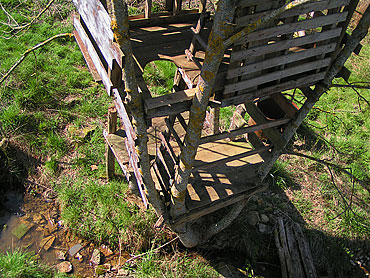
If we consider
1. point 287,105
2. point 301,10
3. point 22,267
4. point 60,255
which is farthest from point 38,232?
point 301,10

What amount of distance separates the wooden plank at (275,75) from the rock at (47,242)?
409cm

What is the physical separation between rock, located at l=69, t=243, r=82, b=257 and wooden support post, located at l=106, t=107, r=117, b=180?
3.98 feet

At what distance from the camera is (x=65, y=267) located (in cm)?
491

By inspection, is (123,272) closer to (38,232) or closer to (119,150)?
(38,232)

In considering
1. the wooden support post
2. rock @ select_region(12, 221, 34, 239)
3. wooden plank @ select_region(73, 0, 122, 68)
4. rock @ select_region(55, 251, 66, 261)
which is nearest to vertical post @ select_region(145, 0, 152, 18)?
wooden plank @ select_region(73, 0, 122, 68)

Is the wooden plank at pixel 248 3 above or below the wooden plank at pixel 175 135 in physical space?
above

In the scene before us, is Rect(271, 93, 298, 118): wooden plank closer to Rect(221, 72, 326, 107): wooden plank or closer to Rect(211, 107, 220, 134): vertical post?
Rect(221, 72, 326, 107): wooden plank

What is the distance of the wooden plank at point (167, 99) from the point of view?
8.27 ft

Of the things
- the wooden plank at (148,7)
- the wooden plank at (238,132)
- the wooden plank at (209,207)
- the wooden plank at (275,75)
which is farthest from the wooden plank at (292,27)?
the wooden plank at (209,207)

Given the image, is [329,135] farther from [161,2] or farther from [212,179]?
[161,2]

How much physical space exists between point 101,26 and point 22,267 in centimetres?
383

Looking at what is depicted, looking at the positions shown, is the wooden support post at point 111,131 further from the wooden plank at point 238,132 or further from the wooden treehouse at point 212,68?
the wooden plank at point 238,132

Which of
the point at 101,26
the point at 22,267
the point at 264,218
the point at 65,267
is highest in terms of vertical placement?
the point at 101,26

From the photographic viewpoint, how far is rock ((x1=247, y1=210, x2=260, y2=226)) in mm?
5395
